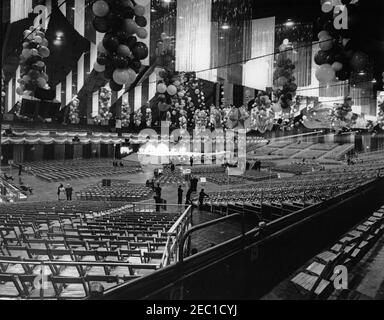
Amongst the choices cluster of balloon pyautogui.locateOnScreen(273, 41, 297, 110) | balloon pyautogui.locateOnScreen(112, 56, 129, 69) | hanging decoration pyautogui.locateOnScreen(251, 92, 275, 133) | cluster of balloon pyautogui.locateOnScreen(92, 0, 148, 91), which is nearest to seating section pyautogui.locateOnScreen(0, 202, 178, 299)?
cluster of balloon pyautogui.locateOnScreen(92, 0, 148, 91)

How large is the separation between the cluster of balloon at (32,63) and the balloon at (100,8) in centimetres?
543

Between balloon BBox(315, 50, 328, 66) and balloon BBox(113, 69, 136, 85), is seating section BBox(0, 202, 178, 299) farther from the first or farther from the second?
balloon BBox(315, 50, 328, 66)

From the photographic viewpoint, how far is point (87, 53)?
1114 inches

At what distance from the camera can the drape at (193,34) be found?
1044 cm

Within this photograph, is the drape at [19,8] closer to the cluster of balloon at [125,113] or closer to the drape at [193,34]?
the drape at [193,34]

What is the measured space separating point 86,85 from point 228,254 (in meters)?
32.1

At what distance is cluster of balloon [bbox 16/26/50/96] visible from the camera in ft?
35.2

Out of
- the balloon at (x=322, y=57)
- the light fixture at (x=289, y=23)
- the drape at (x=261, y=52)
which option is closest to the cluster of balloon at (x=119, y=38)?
the balloon at (x=322, y=57)

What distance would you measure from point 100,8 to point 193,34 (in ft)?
16.1

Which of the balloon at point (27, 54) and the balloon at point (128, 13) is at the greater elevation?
the balloon at point (27, 54)

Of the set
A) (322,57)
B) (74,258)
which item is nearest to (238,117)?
(322,57)

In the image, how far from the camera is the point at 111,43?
6.30m
